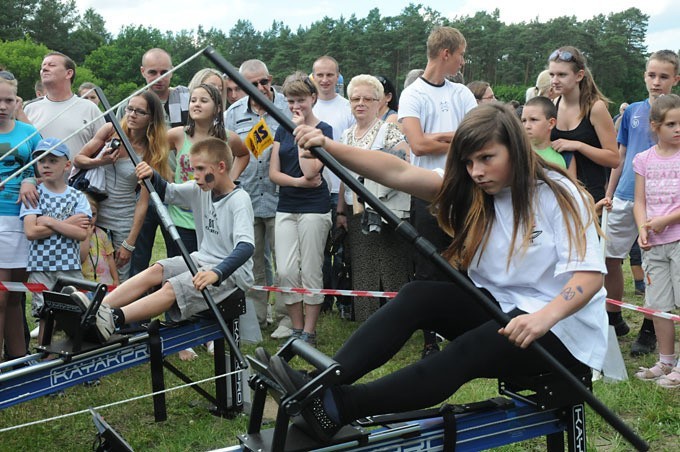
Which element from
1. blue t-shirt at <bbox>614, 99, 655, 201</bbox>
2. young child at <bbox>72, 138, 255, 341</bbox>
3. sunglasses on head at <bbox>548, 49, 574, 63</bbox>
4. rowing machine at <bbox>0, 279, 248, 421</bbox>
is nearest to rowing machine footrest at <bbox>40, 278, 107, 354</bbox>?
rowing machine at <bbox>0, 279, 248, 421</bbox>

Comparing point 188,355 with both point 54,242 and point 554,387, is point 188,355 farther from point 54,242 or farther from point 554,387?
point 554,387

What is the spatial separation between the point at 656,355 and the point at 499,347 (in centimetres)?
313

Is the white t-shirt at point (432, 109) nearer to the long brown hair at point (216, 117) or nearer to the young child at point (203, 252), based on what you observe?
the long brown hair at point (216, 117)

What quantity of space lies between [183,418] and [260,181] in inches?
98.3

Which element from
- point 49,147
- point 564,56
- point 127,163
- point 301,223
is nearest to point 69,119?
point 127,163

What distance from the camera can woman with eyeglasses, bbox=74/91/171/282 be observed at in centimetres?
577

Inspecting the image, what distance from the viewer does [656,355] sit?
5527 millimetres

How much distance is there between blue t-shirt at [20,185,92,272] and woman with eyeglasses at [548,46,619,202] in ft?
11.3

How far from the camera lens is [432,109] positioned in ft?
18.6

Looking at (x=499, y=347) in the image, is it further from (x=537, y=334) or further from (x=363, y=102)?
(x=363, y=102)

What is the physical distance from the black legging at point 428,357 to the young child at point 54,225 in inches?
110

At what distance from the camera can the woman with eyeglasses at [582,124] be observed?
5574 mm

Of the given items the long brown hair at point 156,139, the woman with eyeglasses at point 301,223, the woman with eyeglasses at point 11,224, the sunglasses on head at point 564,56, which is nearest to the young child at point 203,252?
the long brown hair at point 156,139

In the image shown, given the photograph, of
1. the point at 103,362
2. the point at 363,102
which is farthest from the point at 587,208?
the point at 363,102
